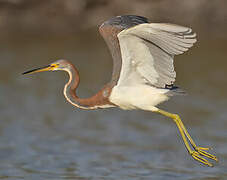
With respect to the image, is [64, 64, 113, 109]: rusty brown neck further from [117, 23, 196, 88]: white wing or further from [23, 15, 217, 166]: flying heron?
[117, 23, 196, 88]: white wing

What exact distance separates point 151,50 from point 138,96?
0.64 meters

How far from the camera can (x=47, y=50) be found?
1600cm

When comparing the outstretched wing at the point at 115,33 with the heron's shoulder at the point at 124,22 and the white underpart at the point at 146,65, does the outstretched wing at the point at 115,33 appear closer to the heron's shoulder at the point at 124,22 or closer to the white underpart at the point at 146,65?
the heron's shoulder at the point at 124,22

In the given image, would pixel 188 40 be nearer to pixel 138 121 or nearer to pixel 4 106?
pixel 138 121

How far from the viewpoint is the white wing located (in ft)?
22.8

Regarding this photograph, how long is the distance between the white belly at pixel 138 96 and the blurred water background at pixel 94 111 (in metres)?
1.64

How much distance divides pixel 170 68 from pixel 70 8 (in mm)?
9331

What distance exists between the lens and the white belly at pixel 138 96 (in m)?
7.80

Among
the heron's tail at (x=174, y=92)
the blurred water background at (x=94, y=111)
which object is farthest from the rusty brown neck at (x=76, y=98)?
the blurred water background at (x=94, y=111)

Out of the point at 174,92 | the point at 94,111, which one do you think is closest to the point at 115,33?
the point at 174,92

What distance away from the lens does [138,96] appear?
782 centimetres

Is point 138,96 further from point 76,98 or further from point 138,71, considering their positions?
point 76,98

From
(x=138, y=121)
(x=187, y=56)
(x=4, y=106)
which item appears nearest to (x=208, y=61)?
(x=187, y=56)

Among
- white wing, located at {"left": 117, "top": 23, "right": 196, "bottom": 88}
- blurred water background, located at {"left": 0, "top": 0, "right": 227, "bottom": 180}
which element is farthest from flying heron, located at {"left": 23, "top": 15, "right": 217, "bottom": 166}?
blurred water background, located at {"left": 0, "top": 0, "right": 227, "bottom": 180}
